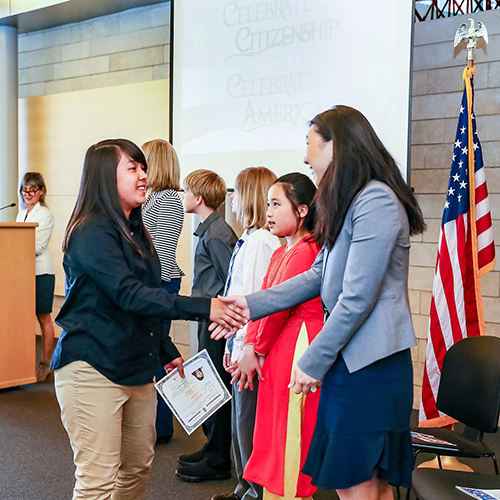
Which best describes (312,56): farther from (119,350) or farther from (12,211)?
(12,211)

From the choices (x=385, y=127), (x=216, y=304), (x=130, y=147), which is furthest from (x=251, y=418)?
(x=385, y=127)

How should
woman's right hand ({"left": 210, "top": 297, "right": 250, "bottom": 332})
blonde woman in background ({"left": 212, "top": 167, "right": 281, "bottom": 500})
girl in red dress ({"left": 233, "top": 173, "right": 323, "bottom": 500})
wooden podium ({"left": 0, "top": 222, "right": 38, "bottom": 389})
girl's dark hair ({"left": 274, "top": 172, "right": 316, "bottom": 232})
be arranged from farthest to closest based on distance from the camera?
wooden podium ({"left": 0, "top": 222, "right": 38, "bottom": 389}) → blonde woman in background ({"left": 212, "top": 167, "right": 281, "bottom": 500}) → girl's dark hair ({"left": 274, "top": 172, "right": 316, "bottom": 232}) → girl in red dress ({"left": 233, "top": 173, "right": 323, "bottom": 500}) → woman's right hand ({"left": 210, "top": 297, "right": 250, "bottom": 332})

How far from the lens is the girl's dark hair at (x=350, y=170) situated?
1502mm

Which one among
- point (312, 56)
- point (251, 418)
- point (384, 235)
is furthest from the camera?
point (312, 56)

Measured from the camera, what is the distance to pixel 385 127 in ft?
11.5

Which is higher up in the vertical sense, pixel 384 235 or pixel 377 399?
pixel 384 235

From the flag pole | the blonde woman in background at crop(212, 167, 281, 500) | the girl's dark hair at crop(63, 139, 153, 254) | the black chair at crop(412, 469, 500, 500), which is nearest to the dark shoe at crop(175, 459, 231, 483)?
the blonde woman in background at crop(212, 167, 281, 500)

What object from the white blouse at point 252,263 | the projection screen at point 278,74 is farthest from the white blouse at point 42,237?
the white blouse at point 252,263

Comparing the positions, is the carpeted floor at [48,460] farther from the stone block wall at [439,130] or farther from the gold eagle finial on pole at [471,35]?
the gold eagle finial on pole at [471,35]

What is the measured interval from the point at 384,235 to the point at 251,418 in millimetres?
1188

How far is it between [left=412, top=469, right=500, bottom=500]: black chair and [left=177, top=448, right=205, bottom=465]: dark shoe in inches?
54.5

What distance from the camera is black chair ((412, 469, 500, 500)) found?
5.73ft

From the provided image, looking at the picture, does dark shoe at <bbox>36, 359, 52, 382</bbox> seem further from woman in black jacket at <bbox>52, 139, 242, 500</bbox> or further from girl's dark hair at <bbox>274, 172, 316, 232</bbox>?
girl's dark hair at <bbox>274, 172, 316, 232</bbox>

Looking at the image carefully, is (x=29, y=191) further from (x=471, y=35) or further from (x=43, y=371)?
(x=471, y=35)
